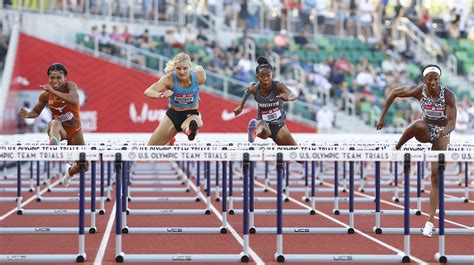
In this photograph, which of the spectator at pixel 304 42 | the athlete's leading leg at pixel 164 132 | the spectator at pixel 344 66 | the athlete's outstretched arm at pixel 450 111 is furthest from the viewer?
the spectator at pixel 304 42

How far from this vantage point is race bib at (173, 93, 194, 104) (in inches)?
436

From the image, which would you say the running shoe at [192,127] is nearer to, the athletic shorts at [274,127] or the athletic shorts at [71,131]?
the athletic shorts at [274,127]

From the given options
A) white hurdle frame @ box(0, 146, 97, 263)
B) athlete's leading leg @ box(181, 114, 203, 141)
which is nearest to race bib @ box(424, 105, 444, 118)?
athlete's leading leg @ box(181, 114, 203, 141)

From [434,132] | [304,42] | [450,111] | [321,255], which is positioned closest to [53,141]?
[321,255]

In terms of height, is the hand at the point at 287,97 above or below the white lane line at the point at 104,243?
above

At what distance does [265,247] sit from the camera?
9383mm

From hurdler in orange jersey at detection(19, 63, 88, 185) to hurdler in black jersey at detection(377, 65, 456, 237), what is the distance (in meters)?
3.72

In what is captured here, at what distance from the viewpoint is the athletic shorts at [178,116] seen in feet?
36.5

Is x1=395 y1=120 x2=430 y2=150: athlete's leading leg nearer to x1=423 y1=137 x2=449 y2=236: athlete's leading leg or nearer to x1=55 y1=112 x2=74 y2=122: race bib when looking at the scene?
x1=423 y1=137 x2=449 y2=236: athlete's leading leg

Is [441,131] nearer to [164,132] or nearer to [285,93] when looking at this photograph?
[285,93]

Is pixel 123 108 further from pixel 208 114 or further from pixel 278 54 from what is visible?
pixel 278 54

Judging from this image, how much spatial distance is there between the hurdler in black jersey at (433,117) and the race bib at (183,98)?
2282 millimetres

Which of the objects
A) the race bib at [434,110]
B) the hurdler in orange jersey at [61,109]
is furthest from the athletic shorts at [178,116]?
the race bib at [434,110]

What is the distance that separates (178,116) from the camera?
11172 mm
